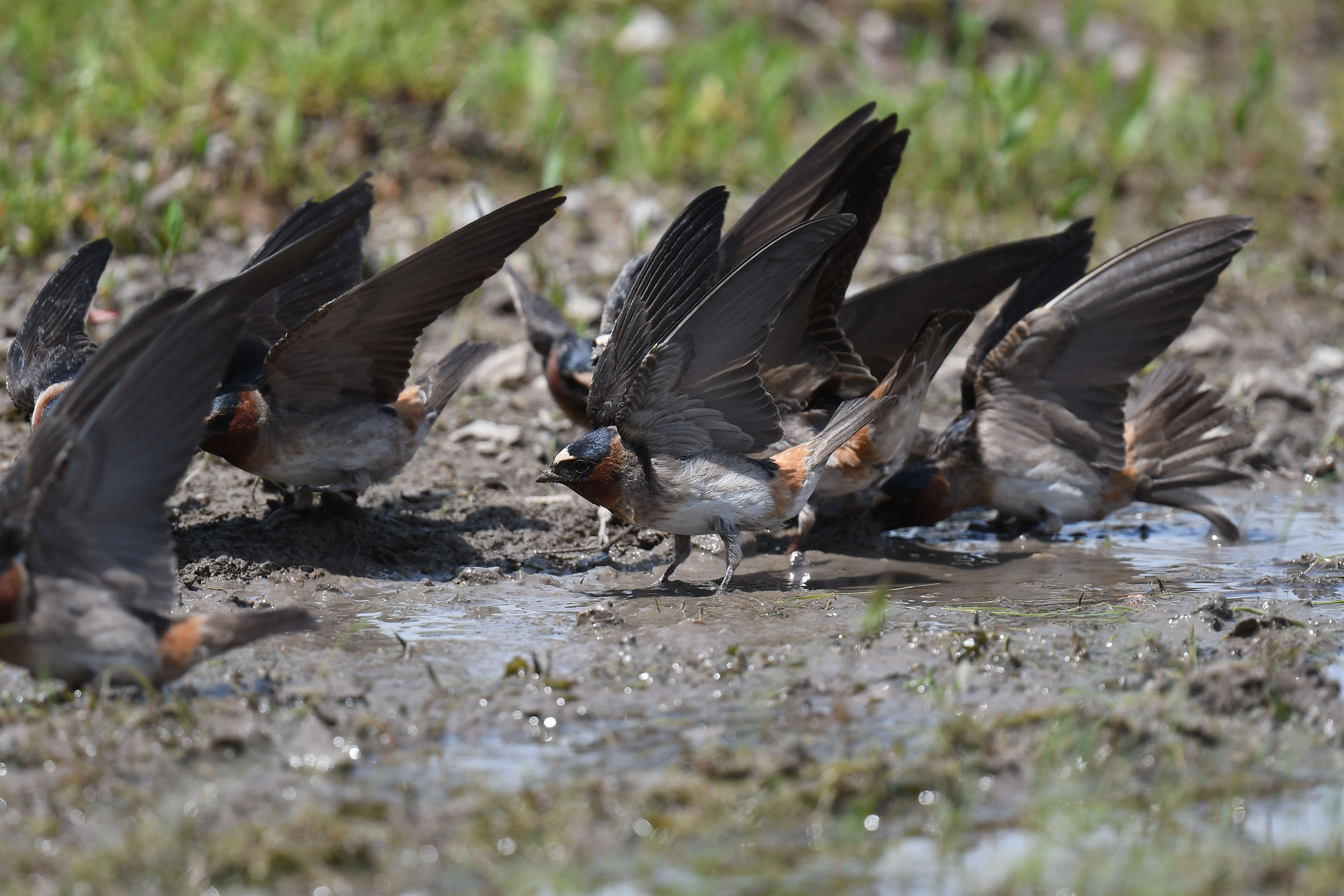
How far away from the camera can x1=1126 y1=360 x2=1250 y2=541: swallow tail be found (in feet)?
22.9

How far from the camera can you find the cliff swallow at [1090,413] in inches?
248

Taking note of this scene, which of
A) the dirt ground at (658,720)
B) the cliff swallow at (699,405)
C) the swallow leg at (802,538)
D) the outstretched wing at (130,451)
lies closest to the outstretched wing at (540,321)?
the dirt ground at (658,720)

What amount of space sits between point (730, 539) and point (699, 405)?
572 millimetres

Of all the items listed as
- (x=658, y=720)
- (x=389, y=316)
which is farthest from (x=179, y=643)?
(x=389, y=316)

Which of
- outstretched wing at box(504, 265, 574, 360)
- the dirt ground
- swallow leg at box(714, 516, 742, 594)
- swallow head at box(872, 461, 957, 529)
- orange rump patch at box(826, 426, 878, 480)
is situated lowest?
the dirt ground

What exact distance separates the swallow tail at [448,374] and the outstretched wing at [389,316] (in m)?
0.34

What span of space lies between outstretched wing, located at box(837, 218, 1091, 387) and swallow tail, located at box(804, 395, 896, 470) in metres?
0.89

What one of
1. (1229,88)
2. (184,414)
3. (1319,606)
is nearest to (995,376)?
(1319,606)

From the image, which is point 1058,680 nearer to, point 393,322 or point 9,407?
point 393,322

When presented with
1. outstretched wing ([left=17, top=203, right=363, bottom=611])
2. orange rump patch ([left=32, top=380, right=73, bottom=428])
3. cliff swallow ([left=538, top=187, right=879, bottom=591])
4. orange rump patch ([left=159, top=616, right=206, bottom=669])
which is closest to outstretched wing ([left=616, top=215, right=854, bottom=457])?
cliff swallow ([left=538, top=187, right=879, bottom=591])

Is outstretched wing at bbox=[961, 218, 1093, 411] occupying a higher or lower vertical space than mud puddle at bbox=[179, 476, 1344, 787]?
higher

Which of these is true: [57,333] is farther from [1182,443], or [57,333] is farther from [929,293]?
[1182,443]

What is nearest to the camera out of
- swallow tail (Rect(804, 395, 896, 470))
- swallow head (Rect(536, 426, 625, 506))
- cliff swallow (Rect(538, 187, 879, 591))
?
cliff swallow (Rect(538, 187, 879, 591))

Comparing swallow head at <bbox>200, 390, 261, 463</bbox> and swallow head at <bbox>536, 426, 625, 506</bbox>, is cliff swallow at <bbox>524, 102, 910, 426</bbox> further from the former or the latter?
swallow head at <bbox>200, 390, 261, 463</bbox>
